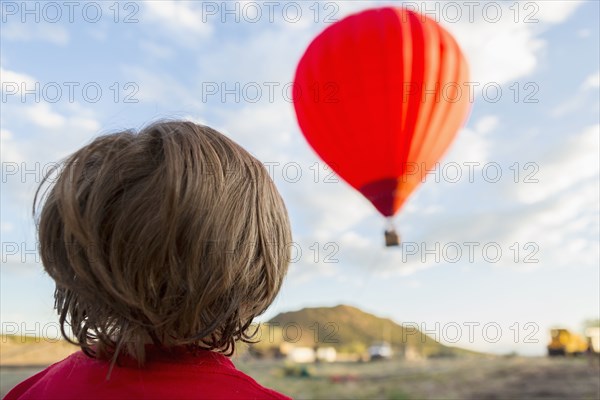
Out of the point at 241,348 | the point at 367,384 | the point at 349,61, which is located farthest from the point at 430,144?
the point at 367,384

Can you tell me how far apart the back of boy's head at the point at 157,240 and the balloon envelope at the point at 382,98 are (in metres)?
4.33

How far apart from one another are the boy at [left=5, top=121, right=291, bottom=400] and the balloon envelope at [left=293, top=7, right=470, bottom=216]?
14.2ft

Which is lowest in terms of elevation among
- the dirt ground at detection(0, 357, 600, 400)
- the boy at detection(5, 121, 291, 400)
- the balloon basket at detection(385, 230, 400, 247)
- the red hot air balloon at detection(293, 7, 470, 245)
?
the dirt ground at detection(0, 357, 600, 400)

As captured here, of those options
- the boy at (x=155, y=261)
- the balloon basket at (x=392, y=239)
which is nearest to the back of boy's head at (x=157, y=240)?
the boy at (x=155, y=261)

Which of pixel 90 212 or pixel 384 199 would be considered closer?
pixel 90 212

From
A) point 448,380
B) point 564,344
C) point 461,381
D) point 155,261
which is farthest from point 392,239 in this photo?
point 564,344

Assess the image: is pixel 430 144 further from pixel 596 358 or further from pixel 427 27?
pixel 596 358

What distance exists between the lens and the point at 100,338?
110 cm

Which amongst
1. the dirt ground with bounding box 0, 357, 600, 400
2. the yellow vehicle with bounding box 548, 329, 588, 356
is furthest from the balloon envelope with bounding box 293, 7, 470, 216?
the yellow vehicle with bounding box 548, 329, 588, 356

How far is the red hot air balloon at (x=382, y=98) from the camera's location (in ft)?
17.6

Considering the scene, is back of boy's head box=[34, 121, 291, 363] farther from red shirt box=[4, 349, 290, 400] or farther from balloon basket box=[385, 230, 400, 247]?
balloon basket box=[385, 230, 400, 247]

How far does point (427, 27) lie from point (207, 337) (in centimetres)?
488

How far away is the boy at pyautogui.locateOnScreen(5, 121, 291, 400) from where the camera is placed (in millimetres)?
1032

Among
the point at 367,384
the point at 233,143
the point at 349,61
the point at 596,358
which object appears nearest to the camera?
the point at 233,143
